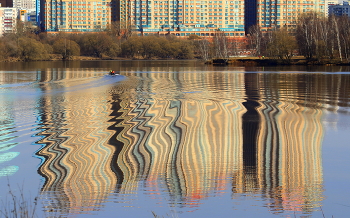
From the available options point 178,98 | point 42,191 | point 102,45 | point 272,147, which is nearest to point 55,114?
point 178,98

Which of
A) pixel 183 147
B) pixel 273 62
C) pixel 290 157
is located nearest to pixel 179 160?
pixel 183 147

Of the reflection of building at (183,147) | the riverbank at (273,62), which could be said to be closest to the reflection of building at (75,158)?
the reflection of building at (183,147)

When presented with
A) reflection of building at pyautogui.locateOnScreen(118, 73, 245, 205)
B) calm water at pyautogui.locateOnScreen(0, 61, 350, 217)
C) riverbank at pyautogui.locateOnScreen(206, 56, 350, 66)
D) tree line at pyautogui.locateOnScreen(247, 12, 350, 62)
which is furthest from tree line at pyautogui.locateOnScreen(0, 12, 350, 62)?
reflection of building at pyautogui.locateOnScreen(118, 73, 245, 205)

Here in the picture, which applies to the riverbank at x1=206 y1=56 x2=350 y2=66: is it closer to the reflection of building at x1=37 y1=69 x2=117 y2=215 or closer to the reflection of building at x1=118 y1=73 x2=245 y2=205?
the reflection of building at x1=118 y1=73 x2=245 y2=205

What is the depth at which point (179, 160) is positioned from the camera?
437 inches

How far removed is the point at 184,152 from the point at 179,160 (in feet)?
2.61

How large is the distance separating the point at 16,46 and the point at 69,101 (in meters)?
96.4

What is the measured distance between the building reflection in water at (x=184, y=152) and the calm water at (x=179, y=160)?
0.02 metres

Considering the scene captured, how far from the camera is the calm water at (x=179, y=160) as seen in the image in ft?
27.1

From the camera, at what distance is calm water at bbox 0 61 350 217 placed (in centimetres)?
825

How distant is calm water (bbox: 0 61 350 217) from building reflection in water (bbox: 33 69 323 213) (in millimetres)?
21

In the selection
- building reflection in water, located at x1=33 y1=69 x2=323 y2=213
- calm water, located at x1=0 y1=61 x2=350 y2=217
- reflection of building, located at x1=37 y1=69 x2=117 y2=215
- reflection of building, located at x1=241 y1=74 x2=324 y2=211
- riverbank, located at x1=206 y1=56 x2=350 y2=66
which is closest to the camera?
calm water, located at x1=0 y1=61 x2=350 y2=217

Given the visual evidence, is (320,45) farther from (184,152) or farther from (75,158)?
(75,158)

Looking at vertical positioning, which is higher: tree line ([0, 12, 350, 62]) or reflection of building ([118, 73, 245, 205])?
tree line ([0, 12, 350, 62])
